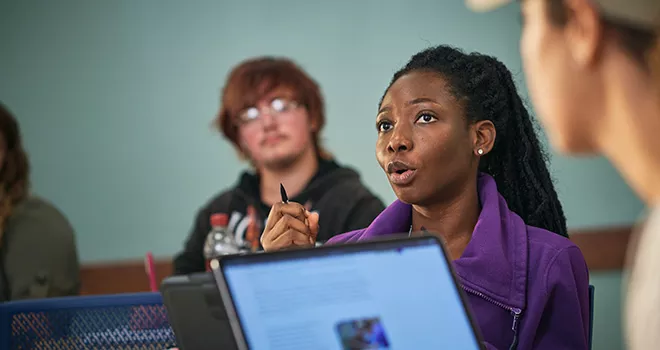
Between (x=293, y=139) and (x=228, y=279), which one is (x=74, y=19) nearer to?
(x=293, y=139)

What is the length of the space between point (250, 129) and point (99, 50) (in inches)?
58.3

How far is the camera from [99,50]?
411 cm

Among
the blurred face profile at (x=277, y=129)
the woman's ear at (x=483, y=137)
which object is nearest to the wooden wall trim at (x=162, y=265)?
the blurred face profile at (x=277, y=129)

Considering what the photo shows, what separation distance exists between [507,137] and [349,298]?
836 mm

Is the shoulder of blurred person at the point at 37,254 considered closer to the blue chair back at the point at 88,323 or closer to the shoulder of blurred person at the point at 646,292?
the blue chair back at the point at 88,323

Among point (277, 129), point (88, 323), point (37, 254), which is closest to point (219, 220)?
point (277, 129)

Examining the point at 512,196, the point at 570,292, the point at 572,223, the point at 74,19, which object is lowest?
the point at 572,223

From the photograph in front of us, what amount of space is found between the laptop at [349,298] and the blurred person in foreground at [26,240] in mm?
1823

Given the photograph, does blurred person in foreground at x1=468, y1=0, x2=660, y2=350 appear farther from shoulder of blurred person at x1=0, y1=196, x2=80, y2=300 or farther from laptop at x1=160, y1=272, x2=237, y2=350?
shoulder of blurred person at x1=0, y1=196, x2=80, y2=300

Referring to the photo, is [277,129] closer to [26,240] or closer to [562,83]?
[26,240]

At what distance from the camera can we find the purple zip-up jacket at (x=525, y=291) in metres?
1.46

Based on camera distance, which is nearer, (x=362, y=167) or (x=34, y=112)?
(x=362, y=167)

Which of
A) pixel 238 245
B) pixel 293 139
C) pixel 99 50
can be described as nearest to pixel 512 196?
pixel 238 245

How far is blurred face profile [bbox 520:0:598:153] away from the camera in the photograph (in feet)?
2.55
